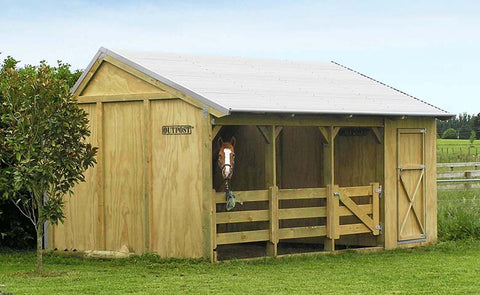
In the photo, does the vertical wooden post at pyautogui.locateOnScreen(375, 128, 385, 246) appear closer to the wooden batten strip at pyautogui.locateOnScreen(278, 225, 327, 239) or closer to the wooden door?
the wooden door

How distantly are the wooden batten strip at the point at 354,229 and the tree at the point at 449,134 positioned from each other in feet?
161

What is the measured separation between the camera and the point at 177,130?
15.5m

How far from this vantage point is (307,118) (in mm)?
16312

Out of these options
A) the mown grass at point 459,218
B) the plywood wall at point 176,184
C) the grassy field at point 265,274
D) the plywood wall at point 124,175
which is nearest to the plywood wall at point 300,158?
the grassy field at point 265,274

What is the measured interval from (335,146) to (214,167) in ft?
8.20

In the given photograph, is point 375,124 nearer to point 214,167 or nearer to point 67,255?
point 214,167

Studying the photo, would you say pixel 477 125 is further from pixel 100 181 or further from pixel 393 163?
pixel 100 181

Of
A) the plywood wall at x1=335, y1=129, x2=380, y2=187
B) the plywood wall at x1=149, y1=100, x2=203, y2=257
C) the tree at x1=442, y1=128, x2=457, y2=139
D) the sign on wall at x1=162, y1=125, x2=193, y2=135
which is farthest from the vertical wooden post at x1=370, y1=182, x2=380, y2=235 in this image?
the tree at x1=442, y1=128, x2=457, y2=139

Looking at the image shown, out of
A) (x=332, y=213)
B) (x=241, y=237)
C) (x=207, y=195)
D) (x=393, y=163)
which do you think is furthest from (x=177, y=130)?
(x=393, y=163)

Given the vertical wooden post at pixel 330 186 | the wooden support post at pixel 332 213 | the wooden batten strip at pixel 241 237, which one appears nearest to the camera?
the wooden batten strip at pixel 241 237

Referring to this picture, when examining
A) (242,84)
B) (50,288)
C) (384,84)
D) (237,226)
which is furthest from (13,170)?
(384,84)

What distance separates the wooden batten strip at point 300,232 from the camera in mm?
16234

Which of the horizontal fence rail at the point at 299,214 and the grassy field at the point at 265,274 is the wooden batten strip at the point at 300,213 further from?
the grassy field at the point at 265,274

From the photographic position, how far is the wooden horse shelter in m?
15.4
